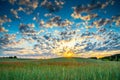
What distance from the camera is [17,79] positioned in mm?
5898

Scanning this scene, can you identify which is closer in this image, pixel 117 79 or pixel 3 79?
pixel 117 79

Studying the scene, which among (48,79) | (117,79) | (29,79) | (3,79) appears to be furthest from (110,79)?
(3,79)

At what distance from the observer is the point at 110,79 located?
574 cm

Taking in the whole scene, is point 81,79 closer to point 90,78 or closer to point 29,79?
Answer: point 90,78

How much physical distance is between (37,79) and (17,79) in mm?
634

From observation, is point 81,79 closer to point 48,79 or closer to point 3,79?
point 48,79

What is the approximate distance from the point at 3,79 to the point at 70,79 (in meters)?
2.19

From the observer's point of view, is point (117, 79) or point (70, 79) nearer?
point (117, 79)

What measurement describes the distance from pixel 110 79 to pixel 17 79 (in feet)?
9.58

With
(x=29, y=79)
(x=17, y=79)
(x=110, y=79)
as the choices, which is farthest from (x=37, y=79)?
(x=110, y=79)

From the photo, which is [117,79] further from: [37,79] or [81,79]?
[37,79]

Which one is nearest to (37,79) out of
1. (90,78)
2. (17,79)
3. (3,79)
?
(17,79)

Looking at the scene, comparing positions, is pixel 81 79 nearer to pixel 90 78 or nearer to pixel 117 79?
pixel 90 78

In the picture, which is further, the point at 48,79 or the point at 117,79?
the point at 48,79
